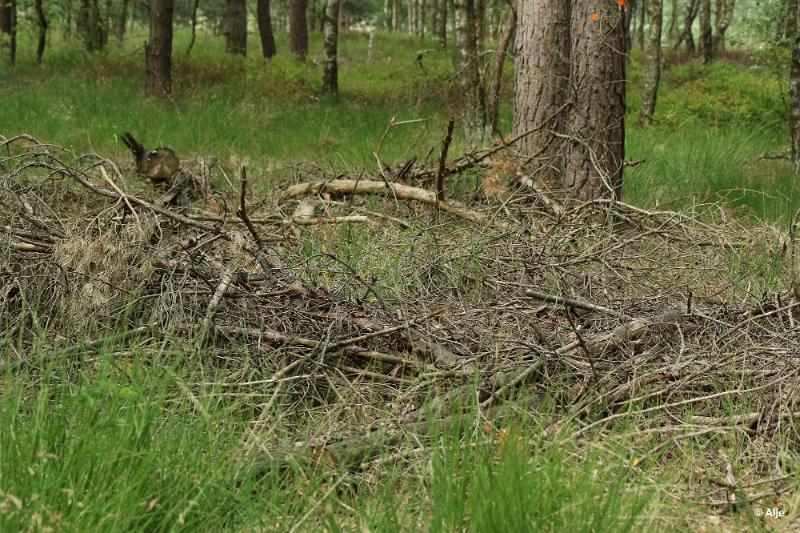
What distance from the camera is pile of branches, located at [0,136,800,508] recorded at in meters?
2.86

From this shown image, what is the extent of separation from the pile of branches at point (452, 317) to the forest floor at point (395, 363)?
17 mm

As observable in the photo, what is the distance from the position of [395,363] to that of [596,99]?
10.9 ft

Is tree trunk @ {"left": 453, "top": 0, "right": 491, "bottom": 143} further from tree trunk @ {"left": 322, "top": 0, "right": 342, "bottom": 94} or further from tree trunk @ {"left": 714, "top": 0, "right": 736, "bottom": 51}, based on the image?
tree trunk @ {"left": 714, "top": 0, "right": 736, "bottom": 51}

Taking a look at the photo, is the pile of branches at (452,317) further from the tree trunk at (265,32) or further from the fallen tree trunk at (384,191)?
the tree trunk at (265,32)

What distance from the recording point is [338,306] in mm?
3477

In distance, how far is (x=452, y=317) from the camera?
3.66 metres

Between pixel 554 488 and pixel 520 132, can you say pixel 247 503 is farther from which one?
pixel 520 132

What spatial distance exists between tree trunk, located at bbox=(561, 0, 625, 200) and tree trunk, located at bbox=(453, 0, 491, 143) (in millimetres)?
3364

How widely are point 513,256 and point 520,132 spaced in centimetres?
218

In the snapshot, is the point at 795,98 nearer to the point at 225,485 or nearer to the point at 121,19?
the point at 225,485

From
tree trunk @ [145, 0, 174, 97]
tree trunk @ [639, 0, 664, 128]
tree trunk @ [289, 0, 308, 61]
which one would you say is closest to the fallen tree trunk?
tree trunk @ [145, 0, 174, 97]

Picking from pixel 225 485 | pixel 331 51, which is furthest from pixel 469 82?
pixel 225 485

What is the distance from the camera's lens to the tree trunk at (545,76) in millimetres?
5957

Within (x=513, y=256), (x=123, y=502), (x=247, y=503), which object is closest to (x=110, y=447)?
(x=123, y=502)
